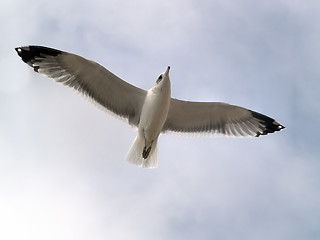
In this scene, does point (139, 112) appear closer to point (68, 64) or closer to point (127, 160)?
point (127, 160)

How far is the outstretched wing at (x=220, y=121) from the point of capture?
356 inches

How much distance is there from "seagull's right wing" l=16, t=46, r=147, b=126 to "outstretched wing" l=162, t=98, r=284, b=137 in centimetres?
72

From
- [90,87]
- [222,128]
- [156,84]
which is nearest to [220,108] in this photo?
[222,128]

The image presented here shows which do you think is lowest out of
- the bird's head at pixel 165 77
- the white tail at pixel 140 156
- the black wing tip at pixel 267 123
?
the white tail at pixel 140 156

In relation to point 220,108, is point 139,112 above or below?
below

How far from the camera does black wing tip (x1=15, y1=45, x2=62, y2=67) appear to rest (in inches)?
330

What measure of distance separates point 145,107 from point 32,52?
202 centimetres

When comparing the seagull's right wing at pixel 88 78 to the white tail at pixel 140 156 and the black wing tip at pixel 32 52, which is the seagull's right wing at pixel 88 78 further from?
the white tail at pixel 140 156

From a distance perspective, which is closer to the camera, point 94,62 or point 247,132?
point 94,62

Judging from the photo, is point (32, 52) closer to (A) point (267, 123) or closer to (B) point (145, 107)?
(B) point (145, 107)

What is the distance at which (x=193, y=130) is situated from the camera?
9.27 metres

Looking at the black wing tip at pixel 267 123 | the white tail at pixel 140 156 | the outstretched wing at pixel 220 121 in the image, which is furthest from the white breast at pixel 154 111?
the black wing tip at pixel 267 123

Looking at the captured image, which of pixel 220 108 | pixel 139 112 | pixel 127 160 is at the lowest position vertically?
pixel 127 160

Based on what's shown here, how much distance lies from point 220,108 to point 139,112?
140 centimetres
